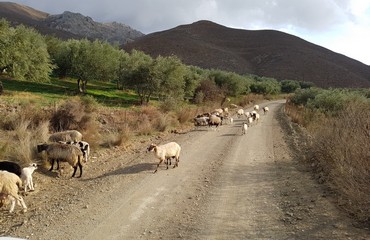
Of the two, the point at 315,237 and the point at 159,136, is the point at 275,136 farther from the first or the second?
the point at 315,237

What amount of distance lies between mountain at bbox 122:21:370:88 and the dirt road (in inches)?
3767

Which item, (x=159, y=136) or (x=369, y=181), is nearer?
(x=369, y=181)

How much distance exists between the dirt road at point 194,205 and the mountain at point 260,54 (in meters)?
95.7

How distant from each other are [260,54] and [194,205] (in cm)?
12335

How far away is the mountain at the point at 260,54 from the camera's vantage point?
108 m

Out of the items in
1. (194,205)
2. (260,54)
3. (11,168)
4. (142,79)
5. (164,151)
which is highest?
(260,54)

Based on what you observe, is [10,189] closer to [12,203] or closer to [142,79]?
[12,203]

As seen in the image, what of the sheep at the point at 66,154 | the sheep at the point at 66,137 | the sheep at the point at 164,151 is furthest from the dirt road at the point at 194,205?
the sheep at the point at 66,137

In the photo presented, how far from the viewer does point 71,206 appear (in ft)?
Result: 28.7

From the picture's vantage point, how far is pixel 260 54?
12650 cm

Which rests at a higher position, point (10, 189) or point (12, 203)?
point (10, 189)

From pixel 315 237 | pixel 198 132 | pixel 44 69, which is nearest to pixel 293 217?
pixel 315 237

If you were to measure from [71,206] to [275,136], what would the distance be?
14427mm

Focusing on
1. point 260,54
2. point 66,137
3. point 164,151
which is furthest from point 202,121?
point 260,54
